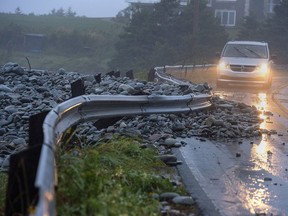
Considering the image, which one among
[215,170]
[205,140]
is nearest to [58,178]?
[215,170]

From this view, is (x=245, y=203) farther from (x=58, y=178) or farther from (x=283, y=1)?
(x=283, y=1)

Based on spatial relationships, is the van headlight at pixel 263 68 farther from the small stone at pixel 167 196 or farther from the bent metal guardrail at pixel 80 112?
the small stone at pixel 167 196

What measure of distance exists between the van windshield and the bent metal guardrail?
15359 millimetres

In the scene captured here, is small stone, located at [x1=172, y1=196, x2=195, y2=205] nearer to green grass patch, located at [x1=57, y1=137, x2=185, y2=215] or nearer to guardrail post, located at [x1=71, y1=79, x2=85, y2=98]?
green grass patch, located at [x1=57, y1=137, x2=185, y2=215]

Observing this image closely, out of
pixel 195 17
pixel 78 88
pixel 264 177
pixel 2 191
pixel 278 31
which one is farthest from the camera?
pixel 278 31

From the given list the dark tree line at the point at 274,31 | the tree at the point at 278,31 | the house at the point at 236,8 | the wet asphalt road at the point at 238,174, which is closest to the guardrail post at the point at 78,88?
the wet asphalt road at the point at 238,174

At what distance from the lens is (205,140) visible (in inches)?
397

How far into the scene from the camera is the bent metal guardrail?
3684mm

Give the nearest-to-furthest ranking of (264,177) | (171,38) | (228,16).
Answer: (264,177) < (171,38) < (228,16)

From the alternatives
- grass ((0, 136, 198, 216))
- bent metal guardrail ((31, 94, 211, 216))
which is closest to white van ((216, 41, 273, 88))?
bent metal guardrail ((31, 94, 211, 216))

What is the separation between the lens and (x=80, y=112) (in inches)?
324

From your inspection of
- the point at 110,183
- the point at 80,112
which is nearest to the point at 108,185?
the point at 110,183

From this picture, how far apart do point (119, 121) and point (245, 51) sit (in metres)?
18.7

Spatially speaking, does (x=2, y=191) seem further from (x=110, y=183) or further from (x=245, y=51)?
(x=245, y=51)
